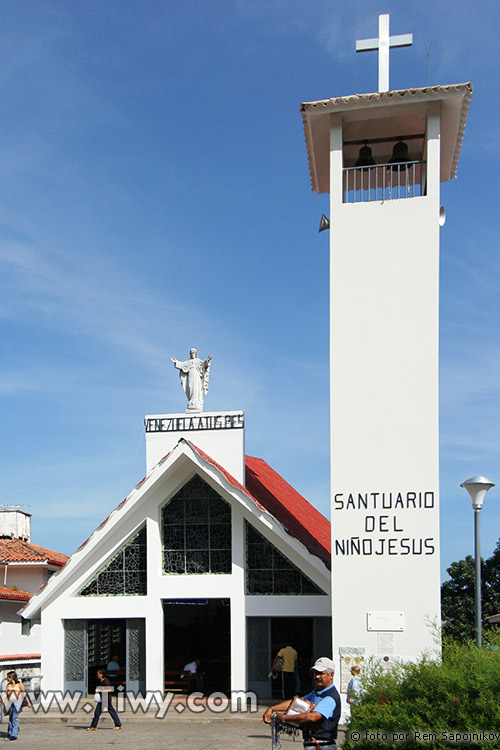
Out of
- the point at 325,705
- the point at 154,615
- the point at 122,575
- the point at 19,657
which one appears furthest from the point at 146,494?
the point at 325,705

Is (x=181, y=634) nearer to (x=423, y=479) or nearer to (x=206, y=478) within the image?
(x=206, y=478)

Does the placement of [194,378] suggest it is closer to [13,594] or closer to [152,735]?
[152,735]

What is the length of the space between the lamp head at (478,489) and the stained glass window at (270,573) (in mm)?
5342

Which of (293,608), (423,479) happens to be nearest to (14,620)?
(293,608)

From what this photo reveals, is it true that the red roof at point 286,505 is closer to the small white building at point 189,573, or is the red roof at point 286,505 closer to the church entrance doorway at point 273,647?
the small white building at point 189,573

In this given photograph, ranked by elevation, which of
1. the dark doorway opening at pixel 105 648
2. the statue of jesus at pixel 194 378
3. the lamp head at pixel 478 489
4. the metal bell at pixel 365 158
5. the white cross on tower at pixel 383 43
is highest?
the white cross on tower at pixel 383 43

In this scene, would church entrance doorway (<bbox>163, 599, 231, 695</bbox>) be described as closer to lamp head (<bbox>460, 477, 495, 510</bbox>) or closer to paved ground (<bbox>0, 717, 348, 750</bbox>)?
paved ground (<bbox>0, 717, 348, 750</bbox>)

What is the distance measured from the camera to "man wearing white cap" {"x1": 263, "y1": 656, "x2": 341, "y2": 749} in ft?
25.6

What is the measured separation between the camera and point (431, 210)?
1644 centimetres

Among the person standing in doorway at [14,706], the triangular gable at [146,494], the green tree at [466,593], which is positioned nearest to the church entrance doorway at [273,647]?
the triangular gable at [146,494]

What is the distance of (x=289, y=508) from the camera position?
922 inches

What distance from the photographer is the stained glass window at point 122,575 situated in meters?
19.3

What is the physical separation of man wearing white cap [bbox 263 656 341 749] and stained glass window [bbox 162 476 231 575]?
11.1 m

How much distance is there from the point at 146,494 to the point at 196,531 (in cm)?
145
